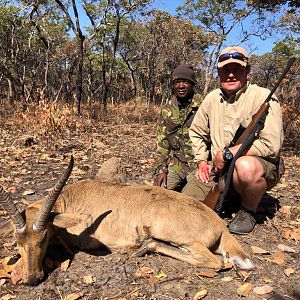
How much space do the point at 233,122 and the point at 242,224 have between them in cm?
127

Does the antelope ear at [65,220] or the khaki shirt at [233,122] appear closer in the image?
the antelope ear at [65,220]

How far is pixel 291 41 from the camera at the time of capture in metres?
30.4

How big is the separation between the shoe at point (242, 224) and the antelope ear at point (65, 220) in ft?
6.28

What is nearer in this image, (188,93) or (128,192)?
(128,192)

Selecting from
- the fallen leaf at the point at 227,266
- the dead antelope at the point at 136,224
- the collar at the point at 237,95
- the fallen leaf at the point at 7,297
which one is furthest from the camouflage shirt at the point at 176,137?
the fallen leaf at the point at 7,297

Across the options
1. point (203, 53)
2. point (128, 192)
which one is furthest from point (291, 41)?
point (128, 192)

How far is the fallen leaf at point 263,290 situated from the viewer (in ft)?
10.8

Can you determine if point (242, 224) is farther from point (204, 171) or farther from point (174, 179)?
point (174, 179)

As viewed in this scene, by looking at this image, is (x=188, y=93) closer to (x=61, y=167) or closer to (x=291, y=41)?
(x=61, y=167)

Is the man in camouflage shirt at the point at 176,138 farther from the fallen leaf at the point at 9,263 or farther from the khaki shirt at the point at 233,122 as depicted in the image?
the fallen leaf at the point at 9,263

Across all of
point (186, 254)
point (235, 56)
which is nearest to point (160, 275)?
point (186, 254)

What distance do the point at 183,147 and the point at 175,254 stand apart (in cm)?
244

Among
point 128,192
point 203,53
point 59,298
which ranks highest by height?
point 203,53

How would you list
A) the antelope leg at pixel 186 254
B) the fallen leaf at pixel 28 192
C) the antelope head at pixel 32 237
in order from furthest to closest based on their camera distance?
Result: the fallen leaf at pixel 28 192, the antelope leg at pixel 186 254, the antelope head at pixel 32 237
